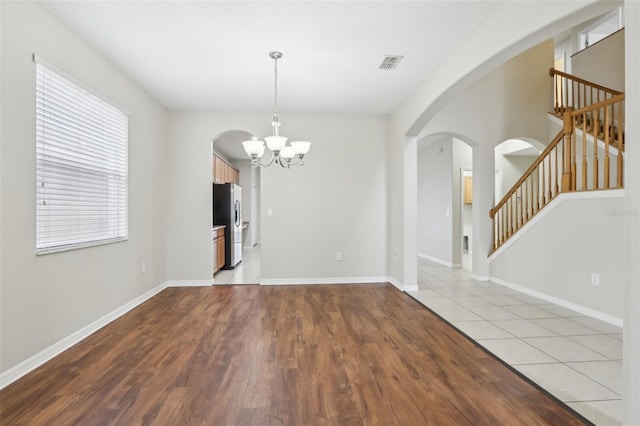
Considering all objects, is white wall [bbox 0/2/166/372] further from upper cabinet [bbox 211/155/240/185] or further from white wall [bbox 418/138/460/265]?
white wall [bbox 418/138/460/265]

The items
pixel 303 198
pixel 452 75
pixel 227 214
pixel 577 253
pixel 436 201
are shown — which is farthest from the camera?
pixel 436 201

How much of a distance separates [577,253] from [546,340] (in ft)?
4.89

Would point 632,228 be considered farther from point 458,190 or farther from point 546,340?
point 458,190

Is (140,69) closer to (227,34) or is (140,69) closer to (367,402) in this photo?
(227,34)

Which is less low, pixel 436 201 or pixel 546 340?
pixel 436 201

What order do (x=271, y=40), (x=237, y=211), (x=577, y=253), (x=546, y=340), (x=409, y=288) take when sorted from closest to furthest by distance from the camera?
1. (x=546, y=340)
2. (x=271, y=40)
3. (x=577, y=253)
4. (x=409, y=288)
5. (x=237, y=211)

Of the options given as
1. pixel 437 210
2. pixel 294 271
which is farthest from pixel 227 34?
pixel 437 210

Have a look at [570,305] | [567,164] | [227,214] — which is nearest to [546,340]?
[570,305]

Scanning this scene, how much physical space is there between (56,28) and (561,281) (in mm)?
5830

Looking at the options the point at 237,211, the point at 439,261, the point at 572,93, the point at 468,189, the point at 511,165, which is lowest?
the point at 439,261

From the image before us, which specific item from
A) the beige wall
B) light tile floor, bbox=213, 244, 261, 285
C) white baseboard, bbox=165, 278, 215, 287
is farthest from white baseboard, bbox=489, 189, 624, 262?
white baseboard, bbox=165, 278, 215, 287

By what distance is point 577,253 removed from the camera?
3.77 m

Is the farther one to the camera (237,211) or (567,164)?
(237,211)

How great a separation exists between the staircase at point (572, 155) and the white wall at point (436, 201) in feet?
4.63
